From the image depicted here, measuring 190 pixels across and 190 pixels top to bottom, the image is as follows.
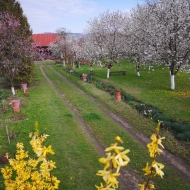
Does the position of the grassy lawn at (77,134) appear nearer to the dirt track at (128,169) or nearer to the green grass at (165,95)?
the dirt track at (128,169)

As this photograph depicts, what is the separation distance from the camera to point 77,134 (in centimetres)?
1122

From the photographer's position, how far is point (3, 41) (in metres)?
18.7

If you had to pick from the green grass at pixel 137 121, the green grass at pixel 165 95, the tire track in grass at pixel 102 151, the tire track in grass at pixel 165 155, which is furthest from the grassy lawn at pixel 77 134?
the green grass at pixel 165 95

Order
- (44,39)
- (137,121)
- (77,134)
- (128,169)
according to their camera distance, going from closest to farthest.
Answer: (128,169) → (77,134) → (137,121) → (44,39)

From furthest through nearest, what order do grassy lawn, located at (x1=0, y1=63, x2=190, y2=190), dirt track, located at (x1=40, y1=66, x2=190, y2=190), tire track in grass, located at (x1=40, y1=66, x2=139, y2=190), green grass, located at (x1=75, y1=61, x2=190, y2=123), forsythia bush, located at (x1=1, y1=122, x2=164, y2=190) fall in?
green grass, located at (x1=75, y1=61, x2=190, y2=123) → grassy lawn, located at (x1=0, y1=63, x2=190, y2=190) → dirt track, located at (x1=40, y1=66, x2=190, y2=190) → tire track in grass, located at (x1=40, y1=66, x2=139, y2=190) → forsythia bush, located at (x1=1, y1=122, x2=164, y2=190)

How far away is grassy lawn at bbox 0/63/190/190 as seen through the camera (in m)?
7.76

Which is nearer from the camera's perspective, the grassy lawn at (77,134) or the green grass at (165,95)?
the grassy lawn at (77,134)

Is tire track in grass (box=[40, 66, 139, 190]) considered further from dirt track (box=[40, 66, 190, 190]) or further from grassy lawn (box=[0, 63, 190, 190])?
grassy lawn (box=[0, 63, 190, 190])

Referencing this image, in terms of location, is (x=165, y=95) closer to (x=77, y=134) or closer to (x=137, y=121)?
(x=137, y=121)

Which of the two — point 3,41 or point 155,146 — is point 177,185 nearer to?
point 155,146

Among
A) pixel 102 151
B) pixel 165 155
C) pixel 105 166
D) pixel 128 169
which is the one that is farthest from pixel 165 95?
pixel 105 166

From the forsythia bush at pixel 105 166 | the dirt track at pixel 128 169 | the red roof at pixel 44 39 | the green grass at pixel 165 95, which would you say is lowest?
the dirt track at pixel 128 169

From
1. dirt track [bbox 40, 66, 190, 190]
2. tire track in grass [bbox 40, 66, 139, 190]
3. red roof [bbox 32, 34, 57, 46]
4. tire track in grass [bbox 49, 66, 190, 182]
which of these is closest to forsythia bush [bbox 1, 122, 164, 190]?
tire track in grass [bbox 40, 66, 139, 190]

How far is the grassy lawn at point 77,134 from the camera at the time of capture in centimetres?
776
